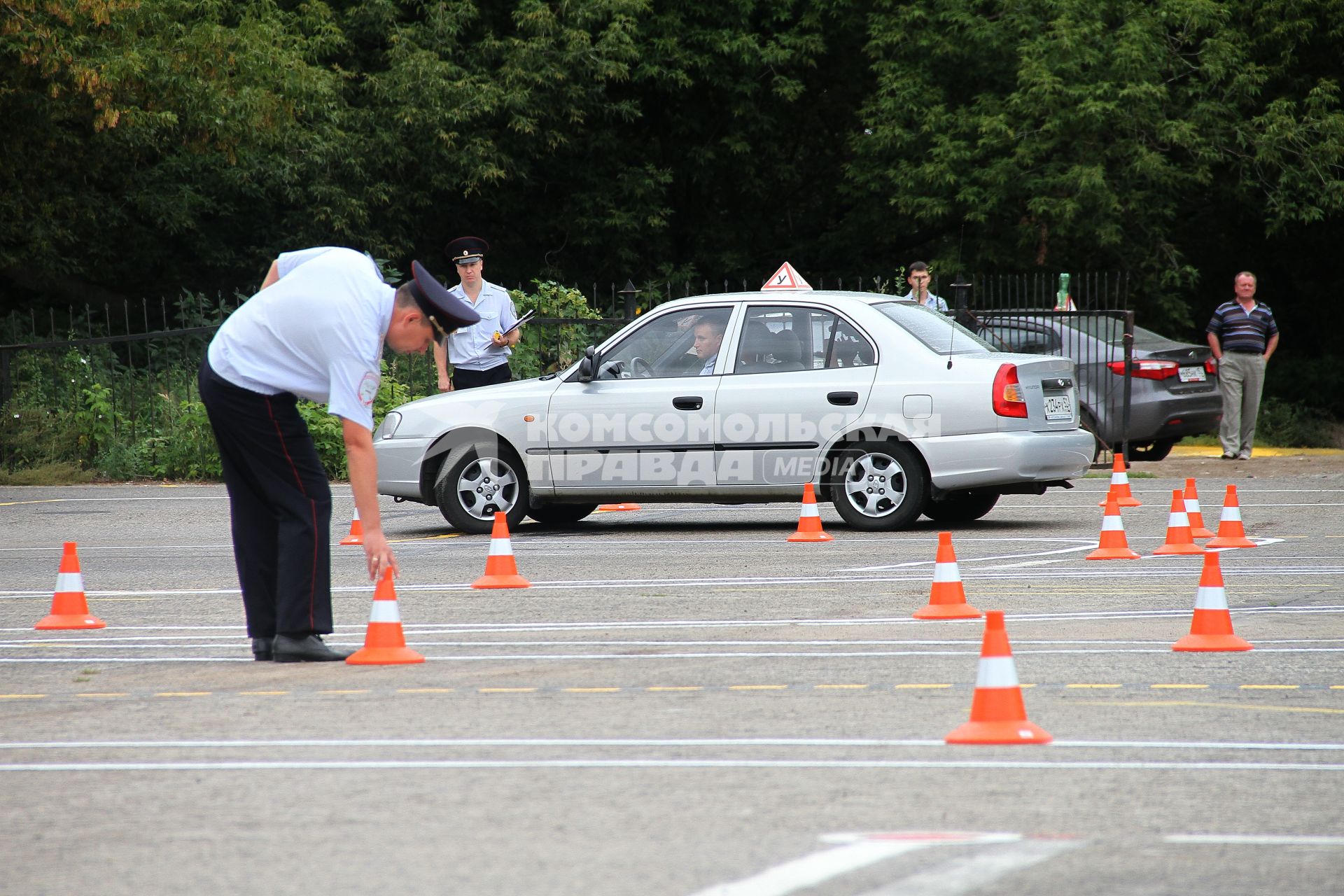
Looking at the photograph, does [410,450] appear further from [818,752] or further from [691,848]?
[691,848]

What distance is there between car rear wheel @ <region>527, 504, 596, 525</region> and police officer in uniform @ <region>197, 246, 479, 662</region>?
638 cm

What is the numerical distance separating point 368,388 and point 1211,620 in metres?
3.42

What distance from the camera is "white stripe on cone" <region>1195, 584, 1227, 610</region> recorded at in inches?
284

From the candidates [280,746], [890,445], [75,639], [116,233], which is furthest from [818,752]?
[116,233]

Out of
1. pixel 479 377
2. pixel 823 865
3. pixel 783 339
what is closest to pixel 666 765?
pixel 823 865

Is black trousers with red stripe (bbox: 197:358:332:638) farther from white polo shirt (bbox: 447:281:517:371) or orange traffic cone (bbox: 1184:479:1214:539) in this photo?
white polo shirt (bbox: 447:281:517:371)

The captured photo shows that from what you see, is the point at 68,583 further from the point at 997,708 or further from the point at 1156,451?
the point at 1156,451

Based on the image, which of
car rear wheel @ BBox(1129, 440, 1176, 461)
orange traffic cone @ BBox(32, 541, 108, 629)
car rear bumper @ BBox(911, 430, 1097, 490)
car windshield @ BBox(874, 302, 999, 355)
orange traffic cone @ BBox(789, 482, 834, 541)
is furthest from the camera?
car rear wheel @ BBox(1129, 440, 1176, 461)

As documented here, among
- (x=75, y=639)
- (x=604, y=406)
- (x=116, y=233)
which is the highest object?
(x=116, y=233)

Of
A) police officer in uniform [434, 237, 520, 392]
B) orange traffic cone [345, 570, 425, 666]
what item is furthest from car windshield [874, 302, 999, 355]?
orange traffic cone [345, 570, 425, 666]

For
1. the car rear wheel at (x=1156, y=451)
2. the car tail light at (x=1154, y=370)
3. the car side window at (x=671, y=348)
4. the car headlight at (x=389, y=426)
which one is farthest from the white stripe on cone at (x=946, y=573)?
the car rear wheel at (x=1156, y=451)

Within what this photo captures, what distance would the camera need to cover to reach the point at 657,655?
7.45 meters

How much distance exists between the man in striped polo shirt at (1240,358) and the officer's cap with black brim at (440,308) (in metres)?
14.7

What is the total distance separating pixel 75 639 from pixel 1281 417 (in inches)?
1039
